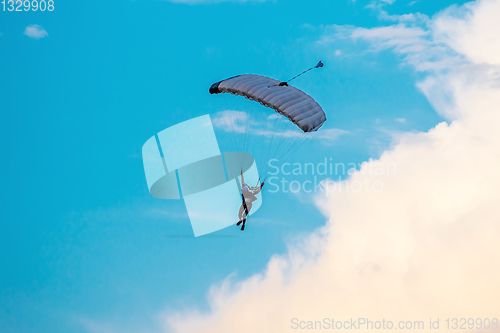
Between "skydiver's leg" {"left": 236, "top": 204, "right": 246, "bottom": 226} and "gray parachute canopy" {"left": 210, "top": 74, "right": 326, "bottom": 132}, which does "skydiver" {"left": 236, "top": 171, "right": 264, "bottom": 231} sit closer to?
"skydiver's leg" {"left": 236, "top": 204, "right": 246, "bottom": 226}

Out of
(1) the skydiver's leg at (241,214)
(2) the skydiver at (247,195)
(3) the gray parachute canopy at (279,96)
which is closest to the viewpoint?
(3) the gray parachute canopy at (279,96)

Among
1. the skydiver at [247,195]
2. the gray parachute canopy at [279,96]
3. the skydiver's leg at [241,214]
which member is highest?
the gray parachute canopy at [279,96]

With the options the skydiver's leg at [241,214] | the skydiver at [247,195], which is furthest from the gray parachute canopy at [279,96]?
the skydiver's leg at [241,214]

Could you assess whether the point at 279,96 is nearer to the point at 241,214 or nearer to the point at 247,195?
the point at 247,195

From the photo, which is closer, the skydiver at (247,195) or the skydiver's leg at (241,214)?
the skydiver at (247,195)

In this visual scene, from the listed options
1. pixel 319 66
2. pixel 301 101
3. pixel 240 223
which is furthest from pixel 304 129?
pixel 240 223

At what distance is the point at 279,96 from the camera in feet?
63.2

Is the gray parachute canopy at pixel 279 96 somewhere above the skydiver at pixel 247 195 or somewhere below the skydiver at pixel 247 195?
above

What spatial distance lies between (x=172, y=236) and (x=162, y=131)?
5267 mm

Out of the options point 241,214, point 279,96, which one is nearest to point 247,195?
point 241,214

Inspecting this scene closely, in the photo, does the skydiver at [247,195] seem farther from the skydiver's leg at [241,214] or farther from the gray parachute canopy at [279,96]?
the gray parachute canopy at [279,96]

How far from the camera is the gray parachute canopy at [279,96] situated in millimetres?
18594

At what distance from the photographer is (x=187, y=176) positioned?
2636 cm

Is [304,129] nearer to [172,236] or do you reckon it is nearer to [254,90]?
[254,90]
